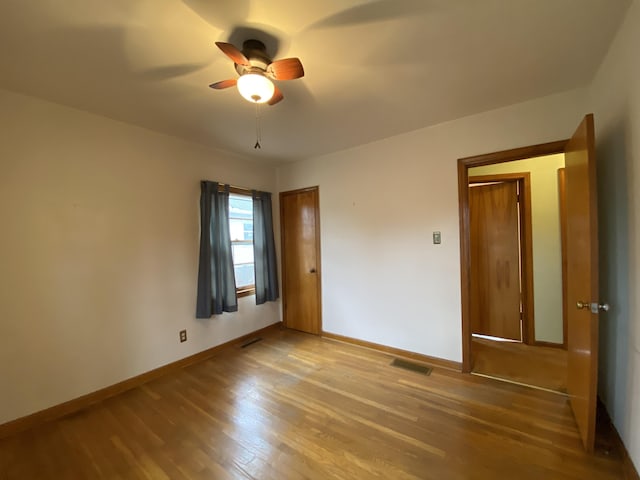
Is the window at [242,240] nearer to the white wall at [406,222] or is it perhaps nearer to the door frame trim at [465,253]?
the white wall at [406,222]

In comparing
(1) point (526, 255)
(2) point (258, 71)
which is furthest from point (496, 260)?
(2) point (258, 71)

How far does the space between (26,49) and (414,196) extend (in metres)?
3.00

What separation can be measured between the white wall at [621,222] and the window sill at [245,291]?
336 cm

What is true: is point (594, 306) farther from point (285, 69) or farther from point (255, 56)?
point (255, 56)

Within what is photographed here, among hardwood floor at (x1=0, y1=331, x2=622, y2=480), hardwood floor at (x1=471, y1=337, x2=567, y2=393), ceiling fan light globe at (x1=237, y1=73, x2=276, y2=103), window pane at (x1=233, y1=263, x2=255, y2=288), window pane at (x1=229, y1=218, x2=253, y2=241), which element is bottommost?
hardwood floor at (x1=0, y1=331, x2=622, y2=480)

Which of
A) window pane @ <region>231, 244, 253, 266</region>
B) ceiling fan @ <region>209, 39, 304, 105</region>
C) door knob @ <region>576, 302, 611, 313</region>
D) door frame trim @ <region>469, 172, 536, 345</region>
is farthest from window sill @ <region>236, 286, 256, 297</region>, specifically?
door frame trim @ <region>469, 172, 536, 345</region>

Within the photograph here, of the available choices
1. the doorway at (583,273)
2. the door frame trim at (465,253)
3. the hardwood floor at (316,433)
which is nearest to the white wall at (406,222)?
the door frame trim at (465,253)

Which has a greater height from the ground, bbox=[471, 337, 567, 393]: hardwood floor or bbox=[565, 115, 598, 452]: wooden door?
bbox=[565, 115, 598, 452]: wooden door

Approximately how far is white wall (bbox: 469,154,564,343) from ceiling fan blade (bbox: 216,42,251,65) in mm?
3180

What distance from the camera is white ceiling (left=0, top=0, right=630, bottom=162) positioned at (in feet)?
4.16

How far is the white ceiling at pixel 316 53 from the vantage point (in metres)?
1.27

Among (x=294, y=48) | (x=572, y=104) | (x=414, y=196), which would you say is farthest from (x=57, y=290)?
(x=572, y=104)

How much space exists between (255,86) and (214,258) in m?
2.02

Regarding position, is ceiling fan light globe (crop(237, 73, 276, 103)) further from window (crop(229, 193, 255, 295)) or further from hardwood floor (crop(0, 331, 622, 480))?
hardwood floor (crop(0, 331, 622, 480))
